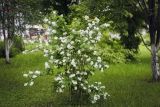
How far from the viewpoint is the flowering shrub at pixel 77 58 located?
47.6 ft

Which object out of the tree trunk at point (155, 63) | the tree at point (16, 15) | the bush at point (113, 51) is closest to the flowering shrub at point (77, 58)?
the tree trunk at point (155, 63)

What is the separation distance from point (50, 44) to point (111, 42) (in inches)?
796

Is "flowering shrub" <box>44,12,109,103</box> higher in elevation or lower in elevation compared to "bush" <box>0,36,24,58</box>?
higher

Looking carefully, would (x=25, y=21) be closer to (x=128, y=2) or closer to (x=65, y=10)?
(x=128, y=2)

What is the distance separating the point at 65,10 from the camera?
42.8m

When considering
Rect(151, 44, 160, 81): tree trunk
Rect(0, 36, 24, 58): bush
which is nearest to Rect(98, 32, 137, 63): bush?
Rect(0, 36, 24, 58): bush

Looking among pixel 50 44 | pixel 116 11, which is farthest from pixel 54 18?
pixel 116 11

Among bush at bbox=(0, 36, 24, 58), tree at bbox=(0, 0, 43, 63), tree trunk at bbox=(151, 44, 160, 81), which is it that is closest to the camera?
tree trunk at bbox=(151, 44, 160, 81)

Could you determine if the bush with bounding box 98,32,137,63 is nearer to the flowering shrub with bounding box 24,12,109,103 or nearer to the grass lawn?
the grass lawn

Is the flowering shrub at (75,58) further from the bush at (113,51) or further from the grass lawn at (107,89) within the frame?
the bush at (113,51)

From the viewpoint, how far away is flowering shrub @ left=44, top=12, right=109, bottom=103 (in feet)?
47.6

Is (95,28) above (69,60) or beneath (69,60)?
above

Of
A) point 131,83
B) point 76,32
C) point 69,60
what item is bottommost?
point 131,83

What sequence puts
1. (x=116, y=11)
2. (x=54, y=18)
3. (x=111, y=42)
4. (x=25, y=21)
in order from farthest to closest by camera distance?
(x=111, y=42) < (x=25, y=21) < (x=116, y=11) < (x=54, y=18)
